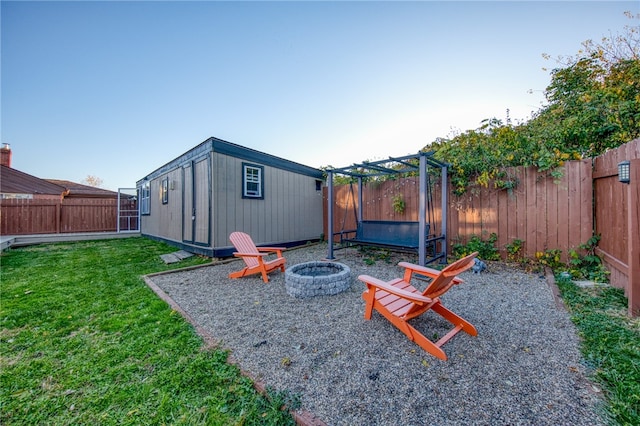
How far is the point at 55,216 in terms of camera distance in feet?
32.9

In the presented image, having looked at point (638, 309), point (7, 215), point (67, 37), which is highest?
point (67, 37)

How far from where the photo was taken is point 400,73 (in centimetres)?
630

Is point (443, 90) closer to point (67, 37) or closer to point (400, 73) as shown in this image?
point (400, 73)

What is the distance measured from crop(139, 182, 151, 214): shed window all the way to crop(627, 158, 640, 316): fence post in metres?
13.1

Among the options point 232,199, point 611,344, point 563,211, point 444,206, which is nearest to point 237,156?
point 232,199

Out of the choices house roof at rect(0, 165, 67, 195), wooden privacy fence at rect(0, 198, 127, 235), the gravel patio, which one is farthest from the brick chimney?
the gravel patio

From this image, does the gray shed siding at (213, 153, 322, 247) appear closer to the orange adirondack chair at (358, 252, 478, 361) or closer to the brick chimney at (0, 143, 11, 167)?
the orange adirondack chair at (358, 252, 478, 361)

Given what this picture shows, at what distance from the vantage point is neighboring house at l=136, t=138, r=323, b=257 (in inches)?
227

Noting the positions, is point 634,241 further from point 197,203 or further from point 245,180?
point 197,203

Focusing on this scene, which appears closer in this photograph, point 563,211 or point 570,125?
point 563,211

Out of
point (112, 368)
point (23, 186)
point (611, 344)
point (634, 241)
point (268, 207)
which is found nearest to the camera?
point (112, 368)

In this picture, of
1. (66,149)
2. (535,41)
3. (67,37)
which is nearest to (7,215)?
(66,149)

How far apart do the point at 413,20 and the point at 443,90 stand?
182cm

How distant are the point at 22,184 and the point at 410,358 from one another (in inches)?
705
